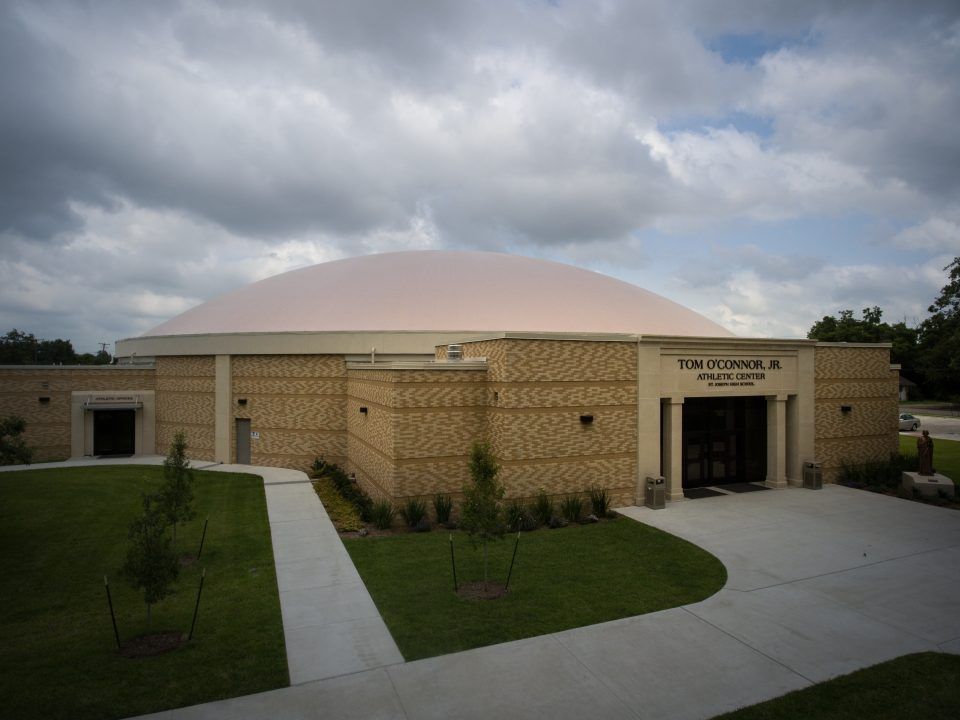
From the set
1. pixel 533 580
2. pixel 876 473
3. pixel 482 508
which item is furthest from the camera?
pixel 876 473

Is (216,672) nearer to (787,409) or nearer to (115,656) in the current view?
(115,656)

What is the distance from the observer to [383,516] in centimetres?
1540

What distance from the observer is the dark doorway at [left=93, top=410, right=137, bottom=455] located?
27.7 metres

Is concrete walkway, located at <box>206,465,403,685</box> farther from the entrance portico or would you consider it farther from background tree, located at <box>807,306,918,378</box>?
background tree, located at <box>807,306,918,378</box>

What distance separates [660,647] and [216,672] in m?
6.44

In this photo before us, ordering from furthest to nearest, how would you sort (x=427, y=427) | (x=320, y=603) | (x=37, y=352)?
(x=37, y=352) < (x=427, y=427) < (x=320, y=603)

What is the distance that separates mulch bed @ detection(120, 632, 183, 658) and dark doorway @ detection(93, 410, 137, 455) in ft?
73.7

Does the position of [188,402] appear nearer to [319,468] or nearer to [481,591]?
[319,468]

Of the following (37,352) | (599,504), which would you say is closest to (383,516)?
(599,504)

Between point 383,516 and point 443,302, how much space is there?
41.2 feet

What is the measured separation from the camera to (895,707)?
6.97 metres

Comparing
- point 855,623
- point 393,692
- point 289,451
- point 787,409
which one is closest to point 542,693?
point 393,692

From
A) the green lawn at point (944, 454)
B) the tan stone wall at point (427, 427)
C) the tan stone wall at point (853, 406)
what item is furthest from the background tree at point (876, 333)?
the tan stone wall at point (427, 427)

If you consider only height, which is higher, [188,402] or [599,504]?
[188,402]
